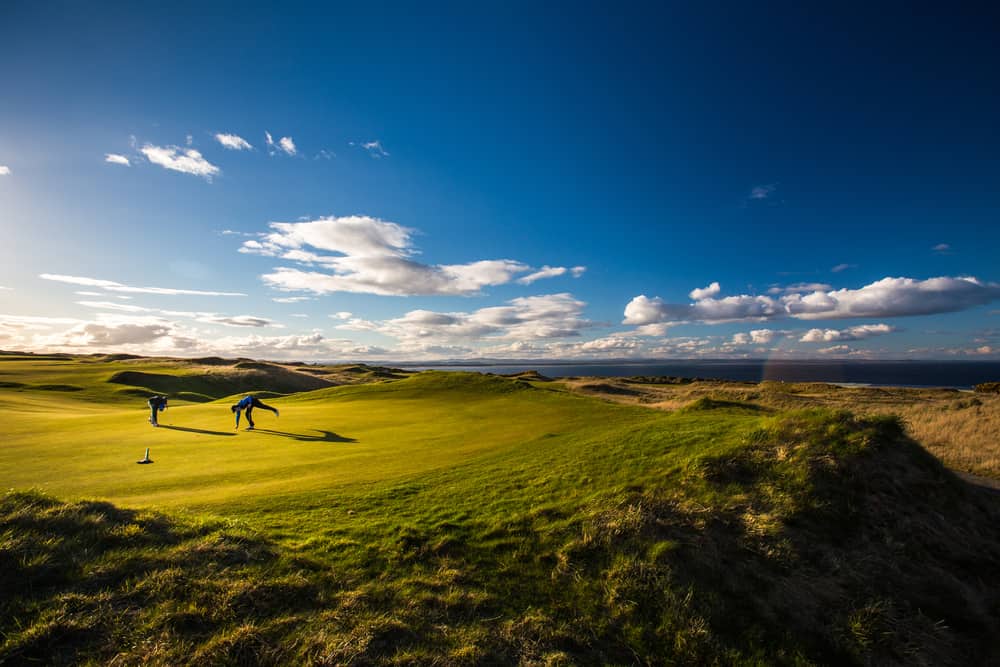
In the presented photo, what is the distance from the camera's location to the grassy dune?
4.96 meters

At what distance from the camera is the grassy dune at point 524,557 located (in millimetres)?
4961

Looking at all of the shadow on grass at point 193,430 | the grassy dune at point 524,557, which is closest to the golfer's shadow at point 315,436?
the shadow on grass at point 193,430

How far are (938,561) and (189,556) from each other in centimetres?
1304

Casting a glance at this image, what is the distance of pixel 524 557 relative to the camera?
726 centimetres

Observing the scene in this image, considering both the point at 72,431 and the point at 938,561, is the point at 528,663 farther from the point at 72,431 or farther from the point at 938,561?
the point at 72,431

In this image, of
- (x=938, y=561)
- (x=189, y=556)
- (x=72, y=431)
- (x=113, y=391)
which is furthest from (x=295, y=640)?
(x=113, y=391)

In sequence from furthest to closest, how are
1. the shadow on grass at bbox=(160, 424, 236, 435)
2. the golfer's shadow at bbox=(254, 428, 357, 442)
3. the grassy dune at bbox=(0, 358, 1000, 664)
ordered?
1. the shadow on grass at bbox=(160, 424, 236, 435)
2. the golfer's shadow at bbox=(254, 428, 357, 442)
3. the grassy dune at bbox=(0, 358, 1000, 664)

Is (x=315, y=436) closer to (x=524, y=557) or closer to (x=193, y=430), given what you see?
(x=193, y=430)

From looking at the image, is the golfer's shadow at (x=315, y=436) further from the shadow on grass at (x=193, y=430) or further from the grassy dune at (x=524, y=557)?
the grassy dune at (x=524, y=557)

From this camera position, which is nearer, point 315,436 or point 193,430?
point 315,436

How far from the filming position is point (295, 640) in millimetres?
4754

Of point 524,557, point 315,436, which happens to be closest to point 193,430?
point 315,436

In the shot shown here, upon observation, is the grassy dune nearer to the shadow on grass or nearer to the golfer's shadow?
the golfer's shadow

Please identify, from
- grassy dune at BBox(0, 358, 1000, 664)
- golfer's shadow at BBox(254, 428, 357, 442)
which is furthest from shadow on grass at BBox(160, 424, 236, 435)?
grassy dune at BBox(0, 358, 1000, 664)
